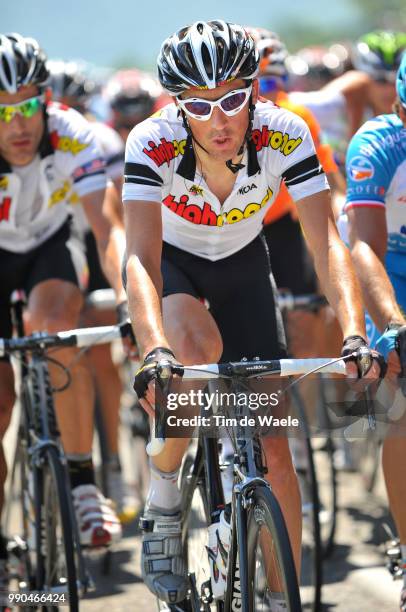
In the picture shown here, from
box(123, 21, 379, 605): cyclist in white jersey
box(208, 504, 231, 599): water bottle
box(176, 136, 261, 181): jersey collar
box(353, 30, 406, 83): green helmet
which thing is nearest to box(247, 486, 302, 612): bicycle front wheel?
box(208, 504, 231, 599): water bottle

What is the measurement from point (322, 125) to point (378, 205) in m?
3.91

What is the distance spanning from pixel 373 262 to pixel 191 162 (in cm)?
85

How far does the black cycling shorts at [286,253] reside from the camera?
734cm

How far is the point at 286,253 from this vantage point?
24.3 feet

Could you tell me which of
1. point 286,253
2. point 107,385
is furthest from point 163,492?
point 107,385

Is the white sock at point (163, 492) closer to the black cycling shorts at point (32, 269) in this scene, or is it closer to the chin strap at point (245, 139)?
the chin strap at point (245, 139)

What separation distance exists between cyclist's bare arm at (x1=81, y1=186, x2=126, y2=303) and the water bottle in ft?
4.16

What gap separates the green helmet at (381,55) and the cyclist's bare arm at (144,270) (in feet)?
14.7

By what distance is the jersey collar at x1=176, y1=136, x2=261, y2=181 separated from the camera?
178 inches

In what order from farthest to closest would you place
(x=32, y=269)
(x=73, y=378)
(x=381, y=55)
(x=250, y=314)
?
(x=381, y=55), (x=73, y=378), (x=32, y=269), (x=250, y=314)

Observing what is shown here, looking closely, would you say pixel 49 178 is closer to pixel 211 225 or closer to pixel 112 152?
pixel 211 225

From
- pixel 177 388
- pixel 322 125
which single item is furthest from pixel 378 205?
pixel 322 125

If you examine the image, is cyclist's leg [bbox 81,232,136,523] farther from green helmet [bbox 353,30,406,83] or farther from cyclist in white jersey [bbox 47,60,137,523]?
green helmet [bbox 353,30,406,83]

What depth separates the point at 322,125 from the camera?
8695mm
